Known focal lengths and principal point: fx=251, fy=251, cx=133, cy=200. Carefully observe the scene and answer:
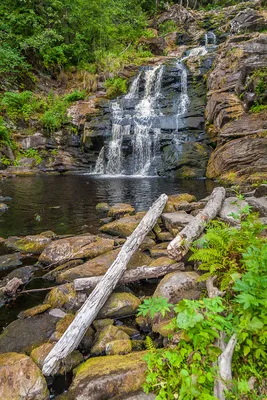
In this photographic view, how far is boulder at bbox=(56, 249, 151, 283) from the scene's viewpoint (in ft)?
13.5

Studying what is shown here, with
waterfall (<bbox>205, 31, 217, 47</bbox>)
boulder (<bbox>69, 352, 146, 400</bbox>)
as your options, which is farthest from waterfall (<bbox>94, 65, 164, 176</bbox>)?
boulder (<bbox>69, 352, 146, 400</bbox>)

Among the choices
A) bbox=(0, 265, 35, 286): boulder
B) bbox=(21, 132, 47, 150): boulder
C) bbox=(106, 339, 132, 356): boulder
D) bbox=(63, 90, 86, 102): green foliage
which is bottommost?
bbox=(0, 265, 35, 286): boulder

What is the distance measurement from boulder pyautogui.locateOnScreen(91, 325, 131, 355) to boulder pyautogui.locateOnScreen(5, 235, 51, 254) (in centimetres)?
306

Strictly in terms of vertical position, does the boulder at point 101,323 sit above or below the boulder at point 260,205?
below

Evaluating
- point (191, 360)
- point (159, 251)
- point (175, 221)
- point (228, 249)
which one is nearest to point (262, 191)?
point (175, 221)

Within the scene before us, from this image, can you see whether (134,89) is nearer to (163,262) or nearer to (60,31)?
(60,31)

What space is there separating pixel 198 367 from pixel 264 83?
48.4 ft

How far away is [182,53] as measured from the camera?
2530cm

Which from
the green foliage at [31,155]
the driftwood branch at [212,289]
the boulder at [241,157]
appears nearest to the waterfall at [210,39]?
the boulder at [241,157]

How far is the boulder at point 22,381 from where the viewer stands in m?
2.19

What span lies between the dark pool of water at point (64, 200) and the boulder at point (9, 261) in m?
1.57

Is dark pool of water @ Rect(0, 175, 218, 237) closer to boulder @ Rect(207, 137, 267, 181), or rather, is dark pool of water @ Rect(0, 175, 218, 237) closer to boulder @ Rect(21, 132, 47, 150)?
boulder @ Rect(207, 137, 267, 181)

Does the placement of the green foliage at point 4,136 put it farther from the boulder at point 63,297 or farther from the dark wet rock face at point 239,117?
the boulder at point 63,297

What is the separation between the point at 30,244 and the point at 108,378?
13.2ft
